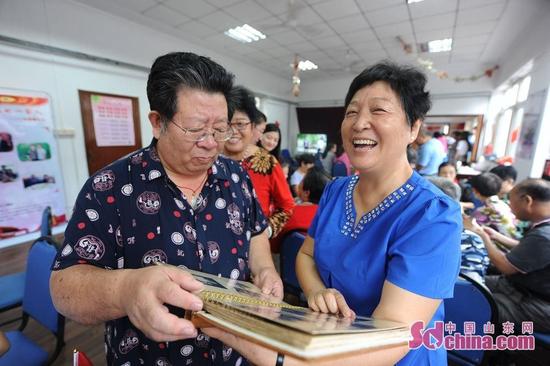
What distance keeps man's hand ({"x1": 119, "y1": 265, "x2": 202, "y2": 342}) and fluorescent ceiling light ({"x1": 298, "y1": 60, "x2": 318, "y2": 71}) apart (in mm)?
7038

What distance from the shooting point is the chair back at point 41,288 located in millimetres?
1279

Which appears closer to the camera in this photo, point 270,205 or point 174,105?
point 174,105

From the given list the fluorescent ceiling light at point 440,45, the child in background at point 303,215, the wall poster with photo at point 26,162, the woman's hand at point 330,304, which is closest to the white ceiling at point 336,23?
the fluorescent ceiling light at point 440,45

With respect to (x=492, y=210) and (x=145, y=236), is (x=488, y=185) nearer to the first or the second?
(x=492, y=210)

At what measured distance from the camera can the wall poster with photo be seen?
3.20m

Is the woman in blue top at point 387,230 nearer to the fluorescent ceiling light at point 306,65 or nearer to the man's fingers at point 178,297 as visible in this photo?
the man's fingers at point 178,297

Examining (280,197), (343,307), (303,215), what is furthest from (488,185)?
(343,307)

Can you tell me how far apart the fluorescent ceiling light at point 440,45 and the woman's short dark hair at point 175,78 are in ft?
19.1

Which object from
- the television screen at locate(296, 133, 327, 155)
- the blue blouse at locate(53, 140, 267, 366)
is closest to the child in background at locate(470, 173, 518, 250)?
the blue blouse at locate(53, 140, 267, 366)

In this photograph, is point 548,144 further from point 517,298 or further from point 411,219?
point 411,219

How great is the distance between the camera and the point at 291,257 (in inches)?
70.9

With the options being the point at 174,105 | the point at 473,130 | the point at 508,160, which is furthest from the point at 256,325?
the point at 473,130

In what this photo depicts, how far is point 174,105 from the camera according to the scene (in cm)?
76

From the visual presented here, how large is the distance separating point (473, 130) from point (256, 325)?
28.1 feet
